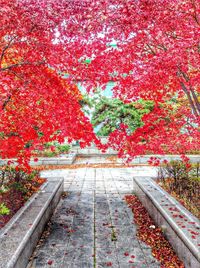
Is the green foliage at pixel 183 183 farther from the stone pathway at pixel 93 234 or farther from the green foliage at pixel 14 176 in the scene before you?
the green foliage at pixel 14 176

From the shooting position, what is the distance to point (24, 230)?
11.8ft

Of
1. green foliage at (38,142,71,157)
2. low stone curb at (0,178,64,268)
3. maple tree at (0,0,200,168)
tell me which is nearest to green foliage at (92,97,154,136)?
green foliage at (38,142,71,157)

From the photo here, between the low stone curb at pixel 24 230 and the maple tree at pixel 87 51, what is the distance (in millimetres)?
1501

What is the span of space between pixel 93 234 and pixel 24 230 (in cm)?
139

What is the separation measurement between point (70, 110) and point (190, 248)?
319cm

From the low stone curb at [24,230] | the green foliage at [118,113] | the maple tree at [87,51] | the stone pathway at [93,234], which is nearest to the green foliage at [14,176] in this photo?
the maple tree at [87,51]

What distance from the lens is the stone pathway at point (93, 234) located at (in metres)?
3.60

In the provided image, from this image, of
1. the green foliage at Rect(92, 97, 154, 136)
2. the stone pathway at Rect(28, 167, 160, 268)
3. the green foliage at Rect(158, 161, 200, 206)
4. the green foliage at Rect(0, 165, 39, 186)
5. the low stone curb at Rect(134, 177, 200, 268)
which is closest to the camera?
the low stone curb at Rect(134, 177, 200, 268)

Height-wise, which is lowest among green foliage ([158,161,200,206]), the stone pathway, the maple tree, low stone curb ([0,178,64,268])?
the stone pathway

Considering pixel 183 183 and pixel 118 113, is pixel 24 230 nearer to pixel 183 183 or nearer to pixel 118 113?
pixel 183 183

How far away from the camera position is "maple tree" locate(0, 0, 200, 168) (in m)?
4.10

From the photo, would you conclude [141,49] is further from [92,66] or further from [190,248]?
[190,248]

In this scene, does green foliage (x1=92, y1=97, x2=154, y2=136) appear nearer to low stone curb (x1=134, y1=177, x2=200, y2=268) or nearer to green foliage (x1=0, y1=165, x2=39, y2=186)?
green foliage (x1=0, y1=165, x2=39, y2=186)

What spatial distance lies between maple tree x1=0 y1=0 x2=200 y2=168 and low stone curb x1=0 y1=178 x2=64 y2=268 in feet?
4.92
